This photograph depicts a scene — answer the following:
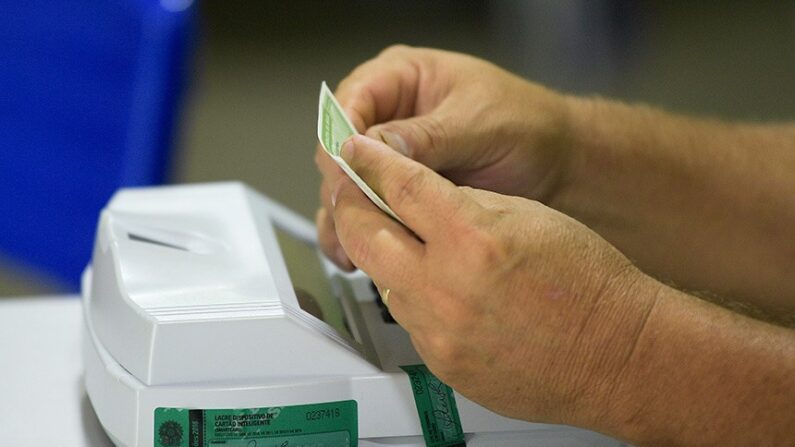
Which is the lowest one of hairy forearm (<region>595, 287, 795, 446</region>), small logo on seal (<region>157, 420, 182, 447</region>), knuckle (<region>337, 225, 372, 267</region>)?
small logo on seal (<region>157, 420, 182, 447</region>)

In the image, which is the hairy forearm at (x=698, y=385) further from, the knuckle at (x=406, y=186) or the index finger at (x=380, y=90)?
the index finger at (x=380, y=90)

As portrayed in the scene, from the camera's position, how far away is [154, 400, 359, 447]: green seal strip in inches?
23.8

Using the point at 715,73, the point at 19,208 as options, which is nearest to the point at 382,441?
the point at 19,208

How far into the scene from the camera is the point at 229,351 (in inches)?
24.0

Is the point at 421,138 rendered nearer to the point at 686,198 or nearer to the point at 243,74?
the point at 686,198

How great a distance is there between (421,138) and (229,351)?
0.89 feet

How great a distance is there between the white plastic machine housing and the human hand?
0.15 feet

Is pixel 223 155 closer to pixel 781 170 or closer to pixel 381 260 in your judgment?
pixel 781 170

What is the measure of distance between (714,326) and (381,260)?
0.20 meters

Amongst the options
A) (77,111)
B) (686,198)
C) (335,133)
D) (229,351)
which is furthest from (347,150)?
(77,111)

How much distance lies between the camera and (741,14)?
3623 millimetres

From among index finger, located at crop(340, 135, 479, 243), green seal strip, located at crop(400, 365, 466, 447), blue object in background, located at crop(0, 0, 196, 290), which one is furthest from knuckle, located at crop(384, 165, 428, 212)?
blue object in background, located at crop(0, 0, 196, 290)

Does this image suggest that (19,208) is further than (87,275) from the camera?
Yes

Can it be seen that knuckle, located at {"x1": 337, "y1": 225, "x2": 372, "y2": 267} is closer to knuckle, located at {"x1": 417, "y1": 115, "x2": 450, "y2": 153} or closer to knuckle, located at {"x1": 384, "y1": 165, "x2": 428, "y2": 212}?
knuckle, located at {"x1": 384, "y1": 165, "x2": 428, "y2": 212}
